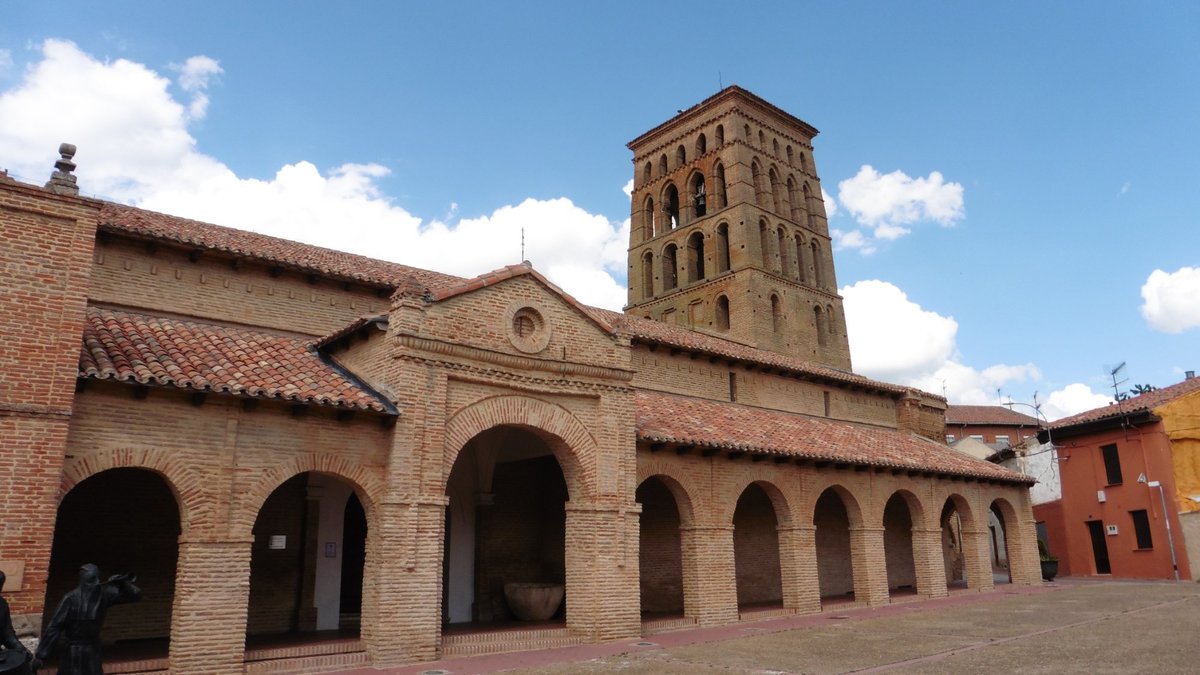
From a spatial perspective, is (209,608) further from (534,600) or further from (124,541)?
(534,600)

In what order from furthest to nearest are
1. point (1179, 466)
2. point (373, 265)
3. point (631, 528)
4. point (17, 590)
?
1. point (1179, 466)
2. point (373, 265)
3. point (631, 528)
4. point (17, 590)

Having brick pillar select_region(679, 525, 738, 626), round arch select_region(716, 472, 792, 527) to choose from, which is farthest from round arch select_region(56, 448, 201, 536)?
round arch select_region(716, 472, 792, 527)

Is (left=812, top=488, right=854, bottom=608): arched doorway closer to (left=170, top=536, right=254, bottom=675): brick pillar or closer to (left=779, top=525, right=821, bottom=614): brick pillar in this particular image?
(left=779, top=525, right=821, bottom=614): brick pillar

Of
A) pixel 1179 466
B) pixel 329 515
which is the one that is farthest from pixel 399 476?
pixel 1179 466

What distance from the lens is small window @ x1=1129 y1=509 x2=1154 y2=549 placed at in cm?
2589

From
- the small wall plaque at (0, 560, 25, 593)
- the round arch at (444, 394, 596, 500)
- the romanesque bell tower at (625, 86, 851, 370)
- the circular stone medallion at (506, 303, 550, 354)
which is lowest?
the small wall plaque at (0, 560, 25, 593)

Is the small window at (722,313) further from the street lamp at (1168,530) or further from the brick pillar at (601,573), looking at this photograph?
the brick pillar at (601,573)

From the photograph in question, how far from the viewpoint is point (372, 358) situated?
41.6 feet

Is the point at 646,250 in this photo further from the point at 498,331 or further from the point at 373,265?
the point at 498,331

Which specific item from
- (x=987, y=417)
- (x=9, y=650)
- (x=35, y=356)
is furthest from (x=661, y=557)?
(x=987, y=417)

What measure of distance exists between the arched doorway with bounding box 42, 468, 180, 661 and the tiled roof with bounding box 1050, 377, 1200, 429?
27228 mm

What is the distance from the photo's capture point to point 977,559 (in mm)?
22688

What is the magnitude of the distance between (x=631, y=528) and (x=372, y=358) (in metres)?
5.22

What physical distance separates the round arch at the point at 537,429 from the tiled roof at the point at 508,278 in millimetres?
1740
